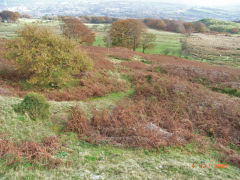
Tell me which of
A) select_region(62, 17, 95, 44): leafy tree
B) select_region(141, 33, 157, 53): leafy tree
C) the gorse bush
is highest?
→ select_region(62, 17, 95, 44): leafy tree

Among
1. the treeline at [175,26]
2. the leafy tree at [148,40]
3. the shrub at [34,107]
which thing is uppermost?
the treeline at [175,26]

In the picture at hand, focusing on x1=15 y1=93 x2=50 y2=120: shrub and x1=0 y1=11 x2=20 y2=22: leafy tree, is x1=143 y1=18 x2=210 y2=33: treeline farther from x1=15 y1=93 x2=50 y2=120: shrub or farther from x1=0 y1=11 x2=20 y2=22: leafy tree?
x1=15 y1=93 x2=50 y2=120: shrub

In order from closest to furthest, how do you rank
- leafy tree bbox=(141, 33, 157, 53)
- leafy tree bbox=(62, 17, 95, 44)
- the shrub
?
the shrub, leafy tree bbox=(62, 17, 95, 44), leafy tree bbox=(141, 33, 157, 53)

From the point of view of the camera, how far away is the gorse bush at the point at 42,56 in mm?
17359

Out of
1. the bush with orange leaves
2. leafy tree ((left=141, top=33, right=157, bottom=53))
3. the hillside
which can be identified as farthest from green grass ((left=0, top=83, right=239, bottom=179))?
leafy tree ((left=141, top=33, right=157, bottom=53))

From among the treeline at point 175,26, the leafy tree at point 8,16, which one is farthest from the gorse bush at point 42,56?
the leafy tree at point 8,16

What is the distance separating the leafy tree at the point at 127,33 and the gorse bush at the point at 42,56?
38112mm

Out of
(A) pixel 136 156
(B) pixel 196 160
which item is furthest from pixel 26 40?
(B) pixel 196 160

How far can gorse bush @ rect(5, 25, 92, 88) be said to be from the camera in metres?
17.4

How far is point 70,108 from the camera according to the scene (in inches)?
511

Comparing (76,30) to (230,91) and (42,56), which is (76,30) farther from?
(230,91)

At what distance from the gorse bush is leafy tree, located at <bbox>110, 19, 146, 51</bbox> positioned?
3811cm

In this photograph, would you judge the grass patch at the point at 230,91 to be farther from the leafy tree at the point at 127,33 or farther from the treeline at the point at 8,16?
the treeline at the point at 8,16

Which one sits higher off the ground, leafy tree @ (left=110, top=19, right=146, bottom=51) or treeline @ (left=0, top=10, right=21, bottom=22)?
treeline @ (left=0, top=10, right=21, bottom=22)
